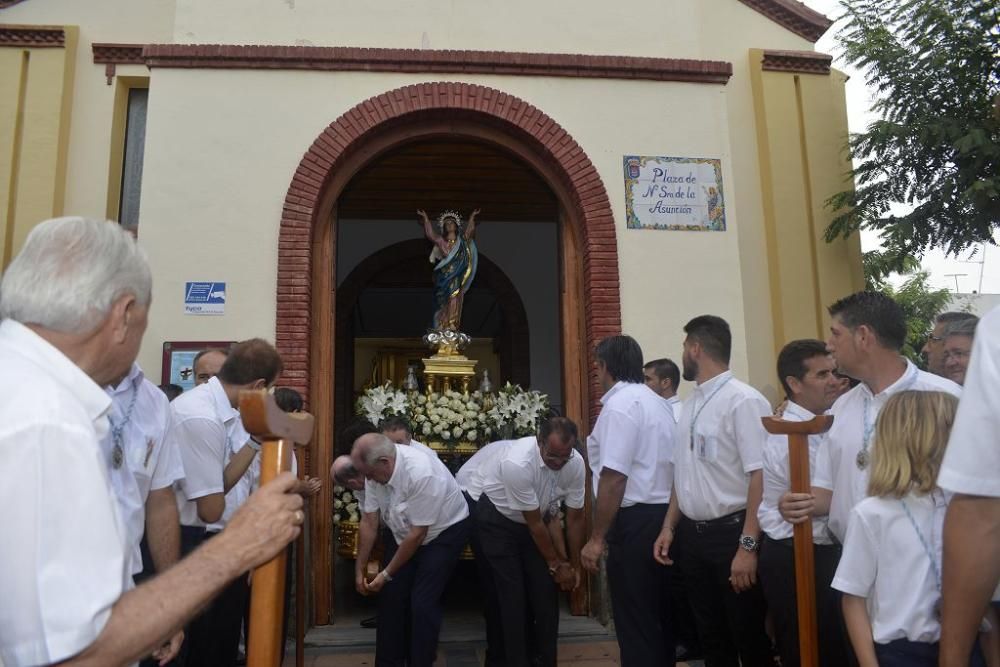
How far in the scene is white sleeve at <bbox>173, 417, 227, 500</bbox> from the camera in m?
3.58

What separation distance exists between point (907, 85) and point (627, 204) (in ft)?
9.47

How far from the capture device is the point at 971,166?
6.92 meters

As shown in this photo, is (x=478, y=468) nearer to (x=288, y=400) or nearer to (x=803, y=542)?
(x=288, y=400)

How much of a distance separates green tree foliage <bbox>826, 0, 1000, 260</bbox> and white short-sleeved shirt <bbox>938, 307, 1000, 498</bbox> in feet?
19.0

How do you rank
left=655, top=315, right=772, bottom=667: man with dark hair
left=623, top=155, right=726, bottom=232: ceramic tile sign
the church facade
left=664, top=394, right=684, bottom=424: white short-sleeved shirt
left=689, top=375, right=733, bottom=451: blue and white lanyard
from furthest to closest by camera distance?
left=623, top=155, right=726, bottom=232: ceramic tile sign, the church facade, left=664, top=394, right=684, bottom=424: white short-sleeved shirt, left=689, top=375, right=733, bottom=451: blue and white lanyard, left=655, top=315, right=772, bottom=667: man with dark hair

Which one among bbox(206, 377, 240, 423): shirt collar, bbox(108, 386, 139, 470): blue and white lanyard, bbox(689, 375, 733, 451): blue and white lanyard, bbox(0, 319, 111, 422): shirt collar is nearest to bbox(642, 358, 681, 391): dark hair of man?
bbox(689, 375, 733, 451): blue and white lanyard

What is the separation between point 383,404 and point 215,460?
3.49 meters

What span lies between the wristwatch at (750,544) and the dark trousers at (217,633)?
Answer: 2450mm

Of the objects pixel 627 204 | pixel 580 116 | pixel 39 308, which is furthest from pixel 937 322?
pixel 39 308

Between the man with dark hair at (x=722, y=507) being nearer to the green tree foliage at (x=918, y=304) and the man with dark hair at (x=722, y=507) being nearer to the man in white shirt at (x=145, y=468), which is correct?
the man in white shirt at (x=145, y=468)

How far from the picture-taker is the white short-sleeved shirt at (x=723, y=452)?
3.96 m

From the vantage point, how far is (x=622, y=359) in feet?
A: 15.5

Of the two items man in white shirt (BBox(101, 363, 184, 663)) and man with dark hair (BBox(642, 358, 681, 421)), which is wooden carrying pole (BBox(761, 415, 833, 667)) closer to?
man in white shirt (BBox(101, 363, 184, 663))

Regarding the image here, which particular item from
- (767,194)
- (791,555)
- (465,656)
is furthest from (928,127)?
(465,656)
